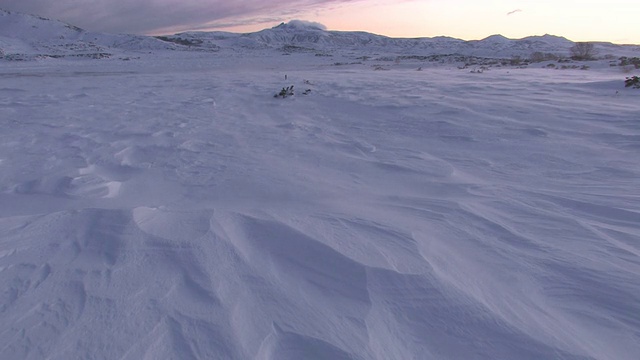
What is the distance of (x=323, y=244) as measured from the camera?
1.76m

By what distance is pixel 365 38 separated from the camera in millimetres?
79562

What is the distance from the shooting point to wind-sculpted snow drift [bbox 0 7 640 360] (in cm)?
127

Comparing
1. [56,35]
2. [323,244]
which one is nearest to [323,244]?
[323,244]

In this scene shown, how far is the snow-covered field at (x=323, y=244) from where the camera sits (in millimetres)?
1266

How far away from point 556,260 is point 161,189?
212 cm

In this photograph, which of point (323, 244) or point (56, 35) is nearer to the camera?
point (323, 244)

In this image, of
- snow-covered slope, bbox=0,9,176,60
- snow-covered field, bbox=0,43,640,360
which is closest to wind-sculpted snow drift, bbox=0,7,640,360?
snow-covered field, bbox=0,43,640,360

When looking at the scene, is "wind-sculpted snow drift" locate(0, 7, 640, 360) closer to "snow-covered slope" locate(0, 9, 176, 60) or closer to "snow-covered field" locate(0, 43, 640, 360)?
"snow-covered field" locate(0, 43, 640, 360)

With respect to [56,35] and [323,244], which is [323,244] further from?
[56,35]

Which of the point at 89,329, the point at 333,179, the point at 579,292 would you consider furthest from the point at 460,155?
the point at 89,329

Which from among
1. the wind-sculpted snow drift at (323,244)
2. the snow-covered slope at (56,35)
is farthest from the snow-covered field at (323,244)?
the snow-covered slope at (56,35)

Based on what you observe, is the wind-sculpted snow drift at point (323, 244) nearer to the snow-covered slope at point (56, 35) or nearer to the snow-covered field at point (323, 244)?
the snow-covered field at point (323, 244)

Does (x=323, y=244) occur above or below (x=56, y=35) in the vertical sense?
below

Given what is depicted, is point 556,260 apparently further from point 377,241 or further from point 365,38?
point 365,38
